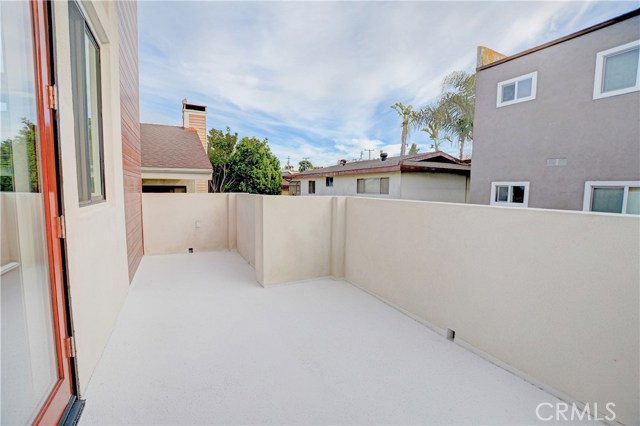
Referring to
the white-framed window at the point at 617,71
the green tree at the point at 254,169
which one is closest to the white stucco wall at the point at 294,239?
the white-framed window at the point at 617,71

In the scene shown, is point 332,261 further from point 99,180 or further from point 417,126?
point 417,126

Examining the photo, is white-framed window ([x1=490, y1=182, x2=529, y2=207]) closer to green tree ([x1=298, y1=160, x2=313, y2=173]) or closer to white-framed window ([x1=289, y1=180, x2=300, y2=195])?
white-framed window ([x1=289, y1=180, x2=300, y2=195])

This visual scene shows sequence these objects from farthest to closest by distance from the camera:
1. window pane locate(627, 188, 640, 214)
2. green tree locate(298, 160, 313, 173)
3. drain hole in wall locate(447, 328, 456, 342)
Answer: green tree locate(298, 160, 313, 173)
window pane locate(627, 188, 640, 214)
drain hole in wall locate(447, 328, 456, 342)

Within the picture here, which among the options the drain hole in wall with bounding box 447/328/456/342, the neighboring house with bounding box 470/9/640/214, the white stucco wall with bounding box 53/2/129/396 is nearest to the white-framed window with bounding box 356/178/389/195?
the neighboring house with bounding box 470/9/640/214

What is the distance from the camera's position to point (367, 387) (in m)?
2.36

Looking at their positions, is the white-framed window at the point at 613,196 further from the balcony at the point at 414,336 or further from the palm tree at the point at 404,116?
the palm tree at the point at 404,116

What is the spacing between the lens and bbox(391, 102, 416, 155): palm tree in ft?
66.7

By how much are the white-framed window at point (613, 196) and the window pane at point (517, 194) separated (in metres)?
1.32

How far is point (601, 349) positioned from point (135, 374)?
378 centimetres


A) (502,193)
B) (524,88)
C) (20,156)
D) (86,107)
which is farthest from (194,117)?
(20,156)

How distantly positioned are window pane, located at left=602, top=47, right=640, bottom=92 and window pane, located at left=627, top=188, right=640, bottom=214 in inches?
83.0

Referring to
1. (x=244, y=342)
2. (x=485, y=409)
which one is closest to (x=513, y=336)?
(x=485, y=409)

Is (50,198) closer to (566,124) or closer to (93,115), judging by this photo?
(93,115)

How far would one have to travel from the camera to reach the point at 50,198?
182 cm
